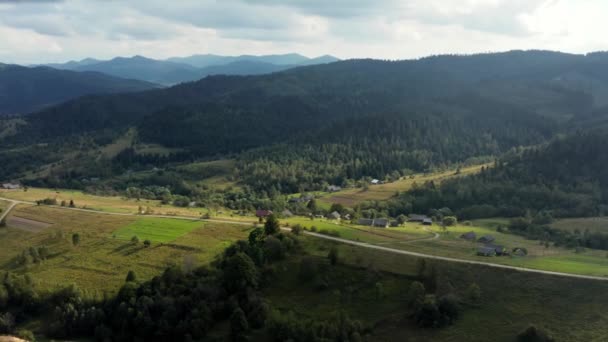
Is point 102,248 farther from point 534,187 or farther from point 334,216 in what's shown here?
point 534,187

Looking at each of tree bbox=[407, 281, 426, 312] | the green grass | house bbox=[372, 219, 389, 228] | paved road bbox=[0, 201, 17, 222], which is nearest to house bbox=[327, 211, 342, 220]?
house bbox=[372, 219, 389, 228]

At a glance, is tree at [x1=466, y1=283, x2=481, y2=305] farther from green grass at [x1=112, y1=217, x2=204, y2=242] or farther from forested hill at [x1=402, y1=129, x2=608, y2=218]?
forested hill at [x1=402, y1=129, x2=608, y2=218]

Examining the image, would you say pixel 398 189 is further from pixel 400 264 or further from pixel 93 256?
pixel 93 256

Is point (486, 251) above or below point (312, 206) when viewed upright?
above

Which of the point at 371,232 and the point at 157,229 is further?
the point at 157,229

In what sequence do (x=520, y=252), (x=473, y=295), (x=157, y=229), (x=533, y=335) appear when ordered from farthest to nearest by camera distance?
1. (x=157, y=229)
2. (x=520, y=252)
3. (x=473, y=295)
4. (x=533, y=335)

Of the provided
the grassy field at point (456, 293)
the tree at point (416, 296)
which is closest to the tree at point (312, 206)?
the grassy field at point (456, 293)

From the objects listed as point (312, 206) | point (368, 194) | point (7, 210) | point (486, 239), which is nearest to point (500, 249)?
point (486, 239)
